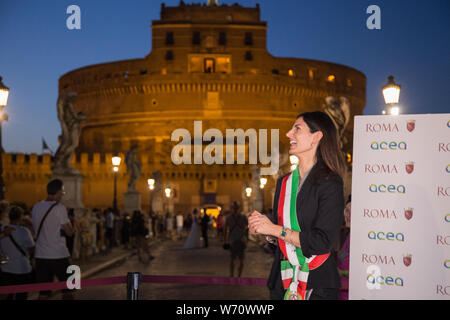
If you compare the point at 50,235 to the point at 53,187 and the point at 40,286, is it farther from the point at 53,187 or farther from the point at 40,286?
the point at 40,286

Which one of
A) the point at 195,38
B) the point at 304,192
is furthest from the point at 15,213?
the point at 195,38

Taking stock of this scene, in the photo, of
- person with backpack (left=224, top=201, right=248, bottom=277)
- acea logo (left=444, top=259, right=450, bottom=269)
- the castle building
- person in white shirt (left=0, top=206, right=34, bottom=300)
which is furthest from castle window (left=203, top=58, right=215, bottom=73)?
acea logo (left=444, top=259, right=450, bottom=269)

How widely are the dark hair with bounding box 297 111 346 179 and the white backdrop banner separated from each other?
202 millimetres

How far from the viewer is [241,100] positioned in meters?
60.7

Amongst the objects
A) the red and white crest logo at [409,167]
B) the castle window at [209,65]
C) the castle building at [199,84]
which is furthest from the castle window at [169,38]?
the red and white crest logo at [409,167]

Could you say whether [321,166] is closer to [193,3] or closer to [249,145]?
[249,145]

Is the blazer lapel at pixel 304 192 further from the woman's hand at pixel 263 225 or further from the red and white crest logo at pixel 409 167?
the red and white crest logo at pixel 409 167

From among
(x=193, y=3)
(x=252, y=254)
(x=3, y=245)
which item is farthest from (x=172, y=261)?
(x=193, y=3)

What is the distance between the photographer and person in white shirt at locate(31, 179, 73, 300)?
6543 millimetres

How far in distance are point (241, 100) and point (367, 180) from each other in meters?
57.6

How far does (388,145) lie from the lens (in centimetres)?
343

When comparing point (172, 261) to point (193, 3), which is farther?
point (193, 3)

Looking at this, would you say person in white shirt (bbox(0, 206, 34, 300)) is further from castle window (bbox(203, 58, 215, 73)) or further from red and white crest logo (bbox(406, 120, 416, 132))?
castle window (bbox(203, 58, 215, 73))

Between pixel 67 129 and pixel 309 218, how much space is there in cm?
1205
